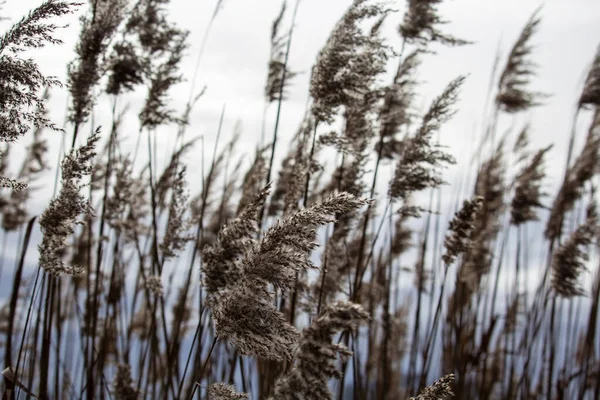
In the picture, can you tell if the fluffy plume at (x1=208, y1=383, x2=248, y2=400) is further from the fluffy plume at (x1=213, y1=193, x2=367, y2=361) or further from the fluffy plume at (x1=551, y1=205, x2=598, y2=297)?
the fluffy plume at (x1=551, y1=205, x2=598, y2=297)

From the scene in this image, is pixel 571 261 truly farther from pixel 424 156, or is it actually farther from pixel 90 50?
pixel 90 50

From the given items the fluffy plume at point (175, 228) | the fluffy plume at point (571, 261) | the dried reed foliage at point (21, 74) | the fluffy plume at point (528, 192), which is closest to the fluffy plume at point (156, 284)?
the fluffy plume at point (175, 228)

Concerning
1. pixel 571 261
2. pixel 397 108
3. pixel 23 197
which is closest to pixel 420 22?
pixel 397 108

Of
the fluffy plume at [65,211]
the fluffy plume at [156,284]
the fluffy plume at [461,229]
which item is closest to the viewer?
the fluffy plume at [65,211]

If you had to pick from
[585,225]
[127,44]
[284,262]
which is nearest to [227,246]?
[284,262]

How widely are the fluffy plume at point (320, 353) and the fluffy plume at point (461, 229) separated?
127 centimetres

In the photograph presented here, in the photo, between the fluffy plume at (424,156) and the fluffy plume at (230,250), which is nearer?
the fluffy plume at (230,250)

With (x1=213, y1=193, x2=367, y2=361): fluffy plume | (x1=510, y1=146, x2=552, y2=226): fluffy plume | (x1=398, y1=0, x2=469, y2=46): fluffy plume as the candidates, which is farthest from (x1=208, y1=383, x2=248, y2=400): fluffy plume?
(x1=510, y1=146, x2=552, y2=226): fluffy plume

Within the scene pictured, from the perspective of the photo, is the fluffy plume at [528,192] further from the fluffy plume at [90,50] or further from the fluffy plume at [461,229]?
the fluffy plume at [90,50]

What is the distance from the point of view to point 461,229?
2447 millimetres

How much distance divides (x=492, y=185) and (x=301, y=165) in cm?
280

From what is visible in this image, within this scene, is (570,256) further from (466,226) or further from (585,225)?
(466,226)

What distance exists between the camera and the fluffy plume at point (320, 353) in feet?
3.92

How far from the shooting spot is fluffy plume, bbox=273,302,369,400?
47.0 inches
